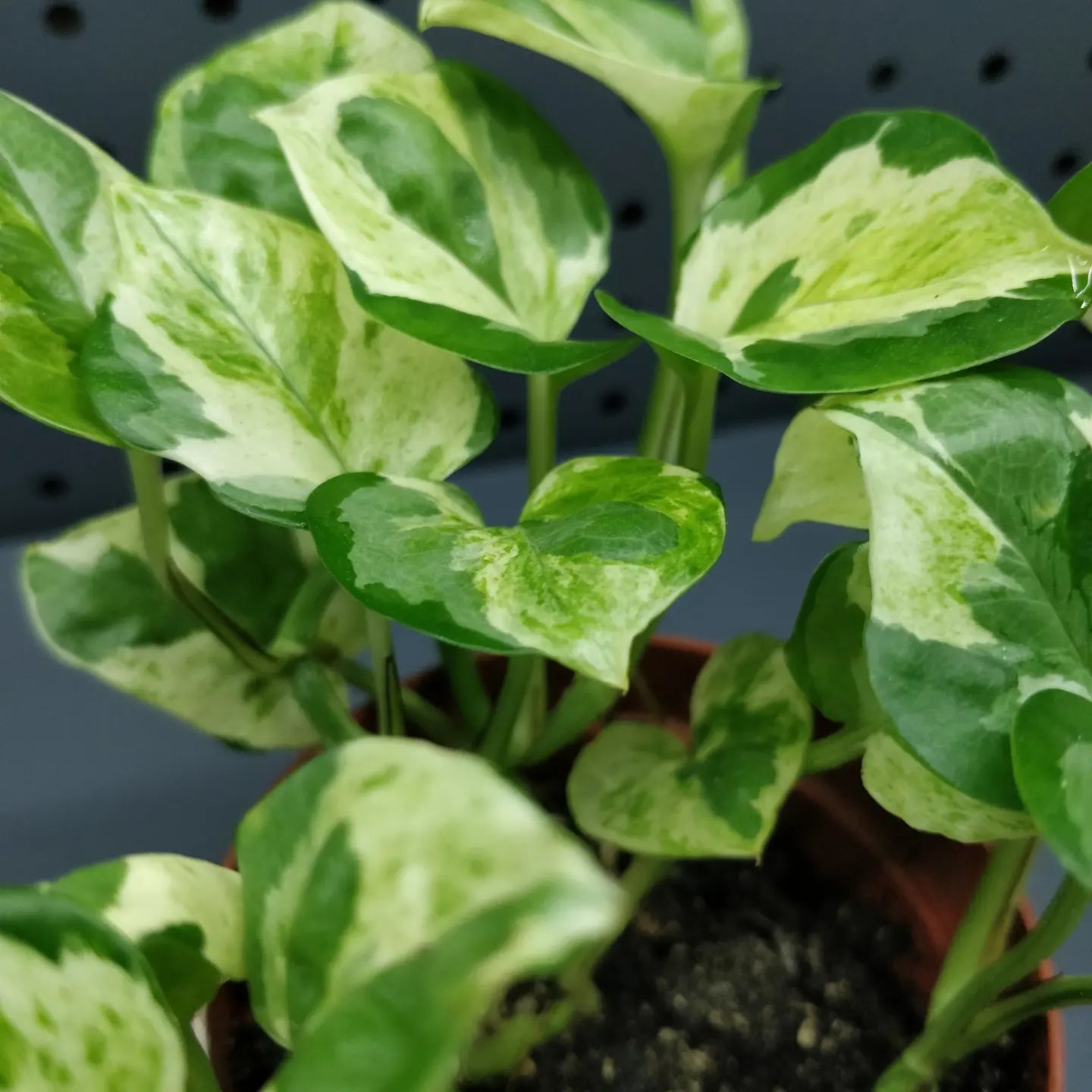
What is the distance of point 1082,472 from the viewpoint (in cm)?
28

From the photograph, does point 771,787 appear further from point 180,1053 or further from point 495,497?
point 495,497

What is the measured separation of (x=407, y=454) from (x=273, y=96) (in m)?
0.14

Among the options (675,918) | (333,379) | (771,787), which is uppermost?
(333,379)

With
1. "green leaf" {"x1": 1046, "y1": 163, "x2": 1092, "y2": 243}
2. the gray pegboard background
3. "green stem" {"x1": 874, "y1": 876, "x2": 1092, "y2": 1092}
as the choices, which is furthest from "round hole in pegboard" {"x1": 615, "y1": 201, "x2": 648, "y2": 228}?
"green stem" {"x1": 874, "y1": 876, "x2": 1092, "y2": 1092}

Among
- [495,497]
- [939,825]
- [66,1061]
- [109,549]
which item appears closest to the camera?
[66,1061]

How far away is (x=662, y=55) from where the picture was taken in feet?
1.34

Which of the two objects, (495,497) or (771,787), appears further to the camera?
(495,497)

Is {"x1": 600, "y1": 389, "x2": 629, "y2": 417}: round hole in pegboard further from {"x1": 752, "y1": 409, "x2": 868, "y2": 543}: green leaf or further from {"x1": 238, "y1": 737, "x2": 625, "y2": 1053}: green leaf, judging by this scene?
{"x1": 238, "y1": 737, "x2": 625, "y2": 1053}: green leaf

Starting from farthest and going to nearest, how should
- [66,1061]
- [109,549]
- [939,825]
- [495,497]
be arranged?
[495,497], [109,549], [939,825], [66,1061]

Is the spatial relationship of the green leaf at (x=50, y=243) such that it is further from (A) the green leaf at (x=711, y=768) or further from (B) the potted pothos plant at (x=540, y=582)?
(A) the green leaf at (x=711, y=768)

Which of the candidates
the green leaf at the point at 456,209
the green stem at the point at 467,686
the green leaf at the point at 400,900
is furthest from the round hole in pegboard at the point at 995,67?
the green leaf at the point at 400,900

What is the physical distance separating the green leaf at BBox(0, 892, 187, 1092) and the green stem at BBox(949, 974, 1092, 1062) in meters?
0.28

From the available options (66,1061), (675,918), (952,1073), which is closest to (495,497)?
(675,918)

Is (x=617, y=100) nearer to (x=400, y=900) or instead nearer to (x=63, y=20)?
(x=63, y=20)
